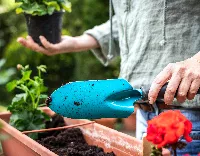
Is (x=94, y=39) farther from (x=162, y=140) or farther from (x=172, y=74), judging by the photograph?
(x=162, y=140)

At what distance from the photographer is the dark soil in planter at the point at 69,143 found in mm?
1591

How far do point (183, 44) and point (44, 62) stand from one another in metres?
4.19

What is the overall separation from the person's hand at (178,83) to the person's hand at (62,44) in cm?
96

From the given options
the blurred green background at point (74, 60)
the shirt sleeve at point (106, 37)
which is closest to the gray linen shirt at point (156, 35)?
the shirt sleeve at point (106, 37)

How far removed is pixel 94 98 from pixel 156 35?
1.78 ft

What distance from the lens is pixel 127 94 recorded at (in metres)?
1.32

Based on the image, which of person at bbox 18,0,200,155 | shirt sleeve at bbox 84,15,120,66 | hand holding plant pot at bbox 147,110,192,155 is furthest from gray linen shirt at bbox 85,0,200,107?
hand holding plant pot at bbox 147,110,192,155

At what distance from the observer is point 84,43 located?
7.19ft

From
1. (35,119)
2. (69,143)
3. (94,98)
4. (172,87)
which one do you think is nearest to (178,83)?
(172,87)

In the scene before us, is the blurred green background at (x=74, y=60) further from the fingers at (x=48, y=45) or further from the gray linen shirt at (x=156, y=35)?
the gray linen shirt at (x=156, y=35)

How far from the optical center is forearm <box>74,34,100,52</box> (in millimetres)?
2180

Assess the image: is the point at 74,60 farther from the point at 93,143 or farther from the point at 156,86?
the point at 156,86

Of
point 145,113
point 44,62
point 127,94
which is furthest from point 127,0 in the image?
point 44,62

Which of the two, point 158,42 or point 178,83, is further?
point 158,42
